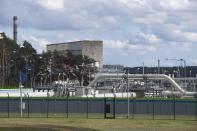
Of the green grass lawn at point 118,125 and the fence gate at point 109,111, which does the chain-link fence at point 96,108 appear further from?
the green grass lawn at point 118,125

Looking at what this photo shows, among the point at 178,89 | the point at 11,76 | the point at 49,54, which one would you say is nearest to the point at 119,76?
the point at 178,89

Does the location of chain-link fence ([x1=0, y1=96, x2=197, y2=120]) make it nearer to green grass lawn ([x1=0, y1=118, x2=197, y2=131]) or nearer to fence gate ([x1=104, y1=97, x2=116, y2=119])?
fence gate ([x1=104, y1=97, x2=116, y2=119])

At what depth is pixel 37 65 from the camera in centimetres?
17300

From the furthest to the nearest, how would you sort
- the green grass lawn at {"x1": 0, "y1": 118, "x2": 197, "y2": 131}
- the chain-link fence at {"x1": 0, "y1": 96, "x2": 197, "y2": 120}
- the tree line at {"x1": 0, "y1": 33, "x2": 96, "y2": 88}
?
the tree line at {"x1": 0, "y1": 33, "x2": 96, "y2": 88}
the chain-link fence at {"x1": 0, "y1": 96, "x2": 197, "y2": 120}
the green grass lawn at {"x1": 0, "y1": 118, "x2": 197, "y2": 131}

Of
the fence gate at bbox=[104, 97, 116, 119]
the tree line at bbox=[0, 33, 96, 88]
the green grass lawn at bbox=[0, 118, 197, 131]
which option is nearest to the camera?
the green grass lawn at bbox=[0, 118, 197, 131]

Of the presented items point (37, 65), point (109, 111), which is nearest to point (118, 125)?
point (109, 111)

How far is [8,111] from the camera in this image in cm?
5709

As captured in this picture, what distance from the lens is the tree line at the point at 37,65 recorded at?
495ft

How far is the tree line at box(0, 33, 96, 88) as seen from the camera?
151 metres

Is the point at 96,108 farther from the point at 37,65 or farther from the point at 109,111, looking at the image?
the point at 37,65

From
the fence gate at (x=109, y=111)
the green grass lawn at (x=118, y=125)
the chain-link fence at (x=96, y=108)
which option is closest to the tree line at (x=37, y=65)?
the chain-link fence at (x=96, y=108)

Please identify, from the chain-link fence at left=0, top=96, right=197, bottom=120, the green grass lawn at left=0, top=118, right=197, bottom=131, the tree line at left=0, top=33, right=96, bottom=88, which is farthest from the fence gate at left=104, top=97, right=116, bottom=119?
the tree line at left=0, top=33, right=96, bottom=88

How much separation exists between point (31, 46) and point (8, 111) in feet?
404

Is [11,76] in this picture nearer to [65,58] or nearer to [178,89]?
[65,58]
